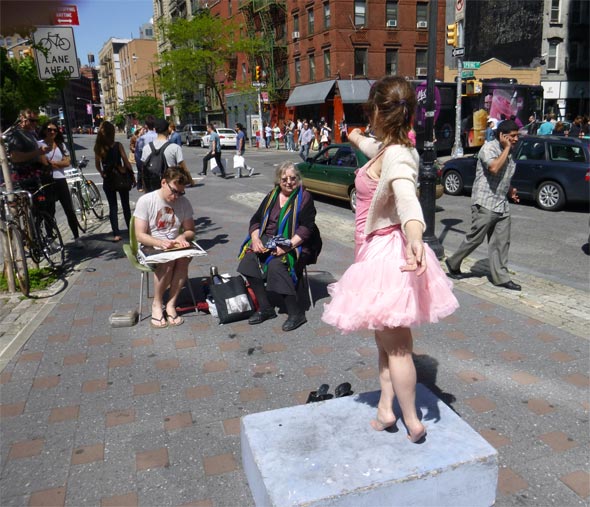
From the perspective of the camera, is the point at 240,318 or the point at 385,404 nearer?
the point at 385,404

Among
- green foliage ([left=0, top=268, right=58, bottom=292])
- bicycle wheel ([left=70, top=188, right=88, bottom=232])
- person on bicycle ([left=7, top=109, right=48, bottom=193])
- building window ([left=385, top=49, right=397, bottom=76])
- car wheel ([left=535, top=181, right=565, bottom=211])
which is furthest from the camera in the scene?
building window ([left=385, top=49, right=397, bottom=76])

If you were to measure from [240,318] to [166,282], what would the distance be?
82cm

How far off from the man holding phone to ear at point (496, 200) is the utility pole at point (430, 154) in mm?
1230

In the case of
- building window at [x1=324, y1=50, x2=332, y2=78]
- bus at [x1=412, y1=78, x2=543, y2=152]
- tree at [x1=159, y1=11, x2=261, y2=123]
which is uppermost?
tree at [x1=159, y1=11, x2=261, y2=123]

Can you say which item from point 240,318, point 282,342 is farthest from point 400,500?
point 240,318

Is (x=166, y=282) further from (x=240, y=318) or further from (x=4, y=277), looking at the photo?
(x=4, y=277)

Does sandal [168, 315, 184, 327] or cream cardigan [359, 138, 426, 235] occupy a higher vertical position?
cream cardigan [359, 138, 426, 235]

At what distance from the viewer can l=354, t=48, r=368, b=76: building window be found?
119 feet

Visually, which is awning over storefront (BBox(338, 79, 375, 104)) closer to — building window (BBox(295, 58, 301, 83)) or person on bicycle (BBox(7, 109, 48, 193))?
building window (BBox(295, 58, 301, 83))

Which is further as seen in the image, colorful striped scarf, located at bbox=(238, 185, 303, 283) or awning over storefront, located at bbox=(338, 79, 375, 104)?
awning over storefront, located at bbox=(338, 79, 375, 104)

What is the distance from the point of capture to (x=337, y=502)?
244cm

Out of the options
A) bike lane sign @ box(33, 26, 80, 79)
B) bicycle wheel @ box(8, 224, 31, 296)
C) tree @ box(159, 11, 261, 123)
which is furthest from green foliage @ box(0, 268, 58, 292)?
tree @ box(159, 11, 261, 123)

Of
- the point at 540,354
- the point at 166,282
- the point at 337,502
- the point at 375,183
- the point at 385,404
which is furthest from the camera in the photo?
the point at 166,282

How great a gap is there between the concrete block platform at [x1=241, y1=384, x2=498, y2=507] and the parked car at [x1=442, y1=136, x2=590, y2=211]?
979cm
